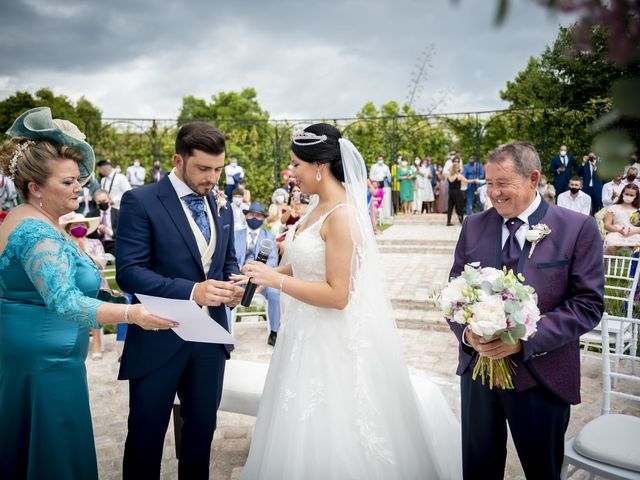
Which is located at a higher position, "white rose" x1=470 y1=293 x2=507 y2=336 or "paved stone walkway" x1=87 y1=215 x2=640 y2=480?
"white rose" x1=470 y1=293 x2=507 y2=336

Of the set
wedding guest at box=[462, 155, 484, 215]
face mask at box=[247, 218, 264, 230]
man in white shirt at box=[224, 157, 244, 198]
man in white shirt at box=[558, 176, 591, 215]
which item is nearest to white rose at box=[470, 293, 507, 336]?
face mask at box=[247, 218, 264, 230]

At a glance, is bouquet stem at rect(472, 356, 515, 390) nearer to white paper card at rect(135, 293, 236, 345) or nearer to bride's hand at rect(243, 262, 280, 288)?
bride's hand at rect(243, 262, 280, 288)

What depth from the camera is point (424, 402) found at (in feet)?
10.4

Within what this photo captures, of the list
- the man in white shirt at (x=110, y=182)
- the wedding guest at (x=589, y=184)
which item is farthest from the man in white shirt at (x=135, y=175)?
the wedding guest at (x=589, y=184)

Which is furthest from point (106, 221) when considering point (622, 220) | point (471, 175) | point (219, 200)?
point (471, 175)

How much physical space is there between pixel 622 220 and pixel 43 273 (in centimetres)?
907

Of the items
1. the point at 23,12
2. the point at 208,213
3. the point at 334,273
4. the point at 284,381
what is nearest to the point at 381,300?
the point at 334,273

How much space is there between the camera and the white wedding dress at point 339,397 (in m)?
2.42

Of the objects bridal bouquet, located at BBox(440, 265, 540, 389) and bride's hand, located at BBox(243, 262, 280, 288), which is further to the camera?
bride's hand, located at BBox(243, 262, 280, 288)

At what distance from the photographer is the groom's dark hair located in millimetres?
2461

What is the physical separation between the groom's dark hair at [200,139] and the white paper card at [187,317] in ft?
2.74

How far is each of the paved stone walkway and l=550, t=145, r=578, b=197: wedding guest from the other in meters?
5.59

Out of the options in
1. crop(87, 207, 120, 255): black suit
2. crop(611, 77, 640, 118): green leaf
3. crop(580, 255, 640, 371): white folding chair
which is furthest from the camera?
crop(87, 207, 120, 255): black suit

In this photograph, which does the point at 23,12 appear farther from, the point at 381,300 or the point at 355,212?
the point at 381,300
